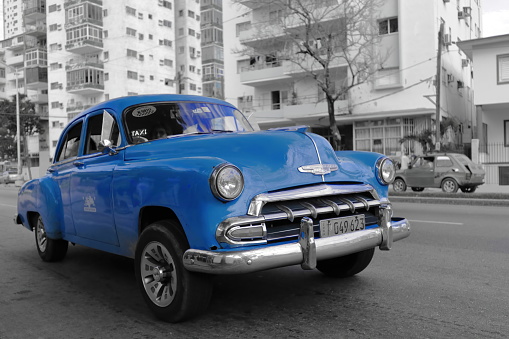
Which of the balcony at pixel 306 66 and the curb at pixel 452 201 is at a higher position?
the balcony at pixel 306 66

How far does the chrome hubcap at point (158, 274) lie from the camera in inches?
144

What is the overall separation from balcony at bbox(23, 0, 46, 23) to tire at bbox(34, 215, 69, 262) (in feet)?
235

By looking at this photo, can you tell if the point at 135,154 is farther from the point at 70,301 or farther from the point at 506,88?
the point at 506,88

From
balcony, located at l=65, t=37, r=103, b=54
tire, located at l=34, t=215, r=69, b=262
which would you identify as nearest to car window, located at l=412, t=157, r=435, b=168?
tire, located at l=34, t=215, r=69, b=262

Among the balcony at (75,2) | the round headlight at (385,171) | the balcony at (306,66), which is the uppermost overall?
the balcony at (75,2)

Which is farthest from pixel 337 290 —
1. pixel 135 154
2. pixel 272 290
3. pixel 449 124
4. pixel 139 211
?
pixel 449 124

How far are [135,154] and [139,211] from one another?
2.05 feet

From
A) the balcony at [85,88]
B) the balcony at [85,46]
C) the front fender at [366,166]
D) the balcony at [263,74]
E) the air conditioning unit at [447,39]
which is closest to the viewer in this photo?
the front fender at [366,166]

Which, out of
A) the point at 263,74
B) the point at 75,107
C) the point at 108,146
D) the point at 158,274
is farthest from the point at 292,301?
the point at 75,107

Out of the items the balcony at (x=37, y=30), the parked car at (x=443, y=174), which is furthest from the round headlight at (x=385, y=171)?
the balcony at (x=37, y=30)

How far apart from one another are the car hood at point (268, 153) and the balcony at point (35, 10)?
7407 centimetres

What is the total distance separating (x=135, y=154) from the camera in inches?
171

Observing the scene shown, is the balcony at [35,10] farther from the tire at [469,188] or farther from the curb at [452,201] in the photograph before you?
the curb at [452,201]

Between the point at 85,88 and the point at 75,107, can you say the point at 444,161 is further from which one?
the point at 75,107
